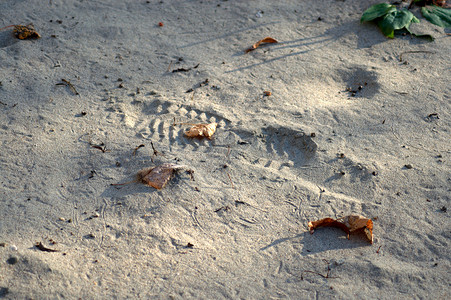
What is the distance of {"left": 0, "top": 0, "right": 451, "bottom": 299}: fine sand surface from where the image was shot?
7.46ft

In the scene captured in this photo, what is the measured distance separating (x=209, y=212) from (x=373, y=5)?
321 centimetres

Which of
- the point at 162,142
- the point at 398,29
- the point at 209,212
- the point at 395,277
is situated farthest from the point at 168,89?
the point at 398,29

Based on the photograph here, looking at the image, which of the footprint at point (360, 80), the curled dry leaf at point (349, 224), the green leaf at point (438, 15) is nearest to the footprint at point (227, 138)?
the curled dry leaf at point (349, 224)

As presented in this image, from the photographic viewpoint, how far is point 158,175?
8.92ft

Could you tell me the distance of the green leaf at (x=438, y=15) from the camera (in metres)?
4.32

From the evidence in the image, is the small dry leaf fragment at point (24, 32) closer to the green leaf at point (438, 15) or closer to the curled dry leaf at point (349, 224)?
the curled dry leaf at point (349, 224)

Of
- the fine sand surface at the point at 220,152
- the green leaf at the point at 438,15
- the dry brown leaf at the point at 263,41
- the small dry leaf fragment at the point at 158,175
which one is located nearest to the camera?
the fine sand surface at the point at 220,152

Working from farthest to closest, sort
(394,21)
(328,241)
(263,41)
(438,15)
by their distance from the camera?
(438,15) → (394,21) → (263,41) → (328,241)

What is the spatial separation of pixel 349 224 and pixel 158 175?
4.13 feet

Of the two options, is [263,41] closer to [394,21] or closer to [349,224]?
[394,21]

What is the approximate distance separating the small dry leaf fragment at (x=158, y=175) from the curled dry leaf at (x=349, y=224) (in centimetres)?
96

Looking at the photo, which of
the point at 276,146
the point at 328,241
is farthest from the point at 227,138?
the point at 328,241

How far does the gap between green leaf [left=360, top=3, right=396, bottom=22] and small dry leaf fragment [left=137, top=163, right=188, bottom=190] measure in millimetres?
2739

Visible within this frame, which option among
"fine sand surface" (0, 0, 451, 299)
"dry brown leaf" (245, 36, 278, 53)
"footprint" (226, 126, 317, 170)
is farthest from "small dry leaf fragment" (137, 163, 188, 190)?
"dry brown leaf" (245, 36, 278, 53)
